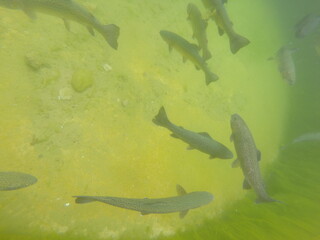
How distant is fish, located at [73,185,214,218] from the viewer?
2592 millimetres

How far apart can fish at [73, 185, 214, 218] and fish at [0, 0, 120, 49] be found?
2.82 m

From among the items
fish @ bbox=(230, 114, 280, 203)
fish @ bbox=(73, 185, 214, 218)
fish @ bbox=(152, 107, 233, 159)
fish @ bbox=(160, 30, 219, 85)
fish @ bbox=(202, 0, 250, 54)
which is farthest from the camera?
fish @ bbox=(202, 0, 250, 54)

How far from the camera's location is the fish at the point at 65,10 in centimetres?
412

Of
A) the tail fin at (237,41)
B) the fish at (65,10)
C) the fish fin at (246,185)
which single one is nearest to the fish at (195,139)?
the fish fin at (246,185)

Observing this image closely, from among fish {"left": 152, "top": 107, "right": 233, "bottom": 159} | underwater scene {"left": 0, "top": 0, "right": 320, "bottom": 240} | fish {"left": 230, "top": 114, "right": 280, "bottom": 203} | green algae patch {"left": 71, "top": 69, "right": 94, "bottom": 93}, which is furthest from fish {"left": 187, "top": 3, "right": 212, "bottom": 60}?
green algae patch {"left": 71, "top": 69, "right": 94, "bottom": 93}

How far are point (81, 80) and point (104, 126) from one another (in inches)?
38.1

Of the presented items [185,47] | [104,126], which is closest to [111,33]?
[185,47]

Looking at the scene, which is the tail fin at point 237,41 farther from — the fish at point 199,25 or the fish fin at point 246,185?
the fish fin at point 246,185

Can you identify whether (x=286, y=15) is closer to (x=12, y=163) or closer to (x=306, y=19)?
(x=306, y=19)

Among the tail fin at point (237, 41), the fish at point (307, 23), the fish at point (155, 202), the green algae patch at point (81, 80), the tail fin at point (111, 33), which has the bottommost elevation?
the fish at point (155, 202)

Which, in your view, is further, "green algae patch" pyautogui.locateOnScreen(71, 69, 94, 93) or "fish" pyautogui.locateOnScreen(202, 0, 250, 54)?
"fish" pyautogui.locateOnScreen(202, 0, 250, 54)

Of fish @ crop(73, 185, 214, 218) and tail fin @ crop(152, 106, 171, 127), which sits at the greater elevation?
tail fin @ crop(152, 106, 171, 127)

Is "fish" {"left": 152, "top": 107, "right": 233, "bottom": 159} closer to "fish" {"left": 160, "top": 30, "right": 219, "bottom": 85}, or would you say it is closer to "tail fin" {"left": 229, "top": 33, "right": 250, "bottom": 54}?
"fish" {"left": 160, "top": 30, "right": 219, "bottom": 85}

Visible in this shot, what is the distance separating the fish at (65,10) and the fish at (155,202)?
2.82 meters
